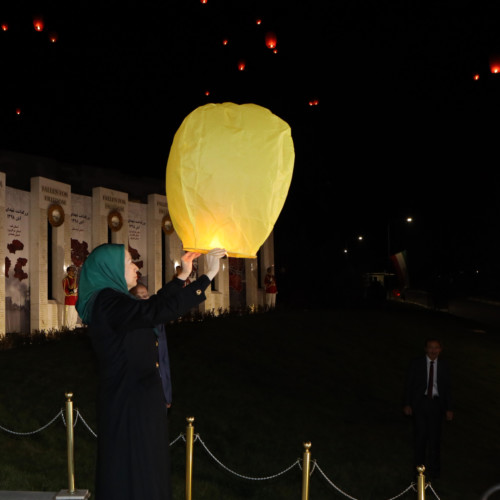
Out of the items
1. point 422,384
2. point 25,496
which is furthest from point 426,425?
point 25,496

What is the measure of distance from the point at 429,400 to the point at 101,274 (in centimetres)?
549

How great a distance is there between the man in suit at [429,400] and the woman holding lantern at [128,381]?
4.97 m

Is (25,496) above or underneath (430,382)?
underneath

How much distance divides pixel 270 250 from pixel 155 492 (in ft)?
72.2

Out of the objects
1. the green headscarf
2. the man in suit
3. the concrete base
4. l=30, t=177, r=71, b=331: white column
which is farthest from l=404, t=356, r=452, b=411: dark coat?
l=30, t=177, r=71, b=331: white column

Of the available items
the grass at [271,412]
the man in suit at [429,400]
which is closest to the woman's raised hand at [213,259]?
the grass at [271,412]

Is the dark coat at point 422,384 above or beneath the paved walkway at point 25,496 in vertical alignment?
above

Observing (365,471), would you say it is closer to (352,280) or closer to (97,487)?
(97,487)

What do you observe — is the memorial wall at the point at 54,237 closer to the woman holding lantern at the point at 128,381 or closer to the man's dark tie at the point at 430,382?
the man's dark tie at the point at 430,382

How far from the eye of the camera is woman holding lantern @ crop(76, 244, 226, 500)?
10.8 ft

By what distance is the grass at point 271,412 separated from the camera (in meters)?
8.00

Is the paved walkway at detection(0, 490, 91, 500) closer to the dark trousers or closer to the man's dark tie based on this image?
the dark trousers

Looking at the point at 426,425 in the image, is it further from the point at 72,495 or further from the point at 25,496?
the point at 25,496

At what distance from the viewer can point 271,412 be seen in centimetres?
1067
